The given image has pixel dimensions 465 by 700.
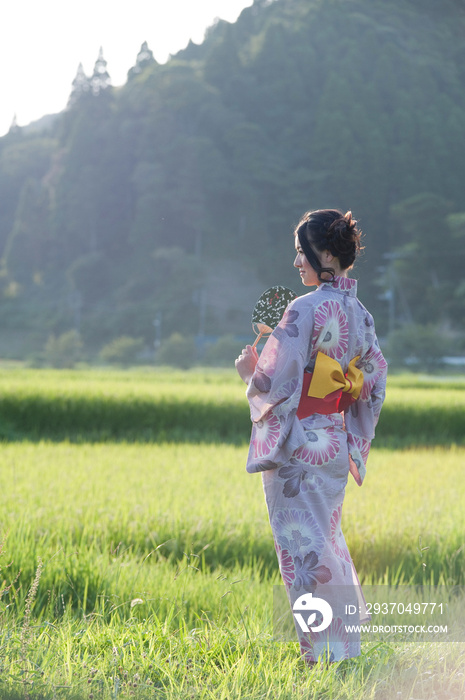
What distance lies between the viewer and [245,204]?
4934 cm

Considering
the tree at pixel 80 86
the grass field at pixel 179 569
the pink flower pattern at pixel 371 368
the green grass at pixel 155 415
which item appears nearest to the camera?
the grass field at pixel 179 569

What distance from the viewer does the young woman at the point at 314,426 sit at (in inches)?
82.0

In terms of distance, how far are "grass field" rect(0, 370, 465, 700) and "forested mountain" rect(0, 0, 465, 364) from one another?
116ft

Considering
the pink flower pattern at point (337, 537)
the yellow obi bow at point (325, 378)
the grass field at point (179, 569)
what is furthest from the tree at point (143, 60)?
the pink flower pattern at point (337, 537)

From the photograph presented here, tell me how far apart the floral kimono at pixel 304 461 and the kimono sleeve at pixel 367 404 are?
10 cm

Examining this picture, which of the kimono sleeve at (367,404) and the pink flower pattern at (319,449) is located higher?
the kimono sleeve at (367,404)

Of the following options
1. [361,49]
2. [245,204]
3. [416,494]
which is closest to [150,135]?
[245,204]

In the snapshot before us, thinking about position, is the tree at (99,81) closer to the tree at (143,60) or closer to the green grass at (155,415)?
the tree at (143,60)

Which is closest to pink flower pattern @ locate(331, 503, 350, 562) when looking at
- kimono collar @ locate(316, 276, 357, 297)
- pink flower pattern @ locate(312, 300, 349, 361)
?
pink flower pattern @ locate(312, 300, 349, 361)

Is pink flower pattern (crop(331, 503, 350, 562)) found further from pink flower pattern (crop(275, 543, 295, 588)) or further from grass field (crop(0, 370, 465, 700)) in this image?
grass field (crop(0, 370, 465, 700))

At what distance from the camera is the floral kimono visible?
2080 millimetres

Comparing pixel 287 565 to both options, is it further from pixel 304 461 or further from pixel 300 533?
pixel 304 461

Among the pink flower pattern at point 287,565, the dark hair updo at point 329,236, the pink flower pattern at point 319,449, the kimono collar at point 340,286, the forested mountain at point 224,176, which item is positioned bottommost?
the pink flower pattern at point 287,565

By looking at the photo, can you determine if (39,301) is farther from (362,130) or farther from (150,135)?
(362,130)
